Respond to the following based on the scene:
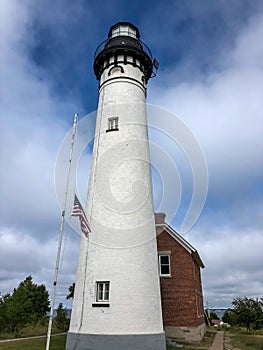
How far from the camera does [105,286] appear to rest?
11266 mm

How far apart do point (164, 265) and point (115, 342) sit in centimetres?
968

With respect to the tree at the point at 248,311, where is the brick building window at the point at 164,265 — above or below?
above

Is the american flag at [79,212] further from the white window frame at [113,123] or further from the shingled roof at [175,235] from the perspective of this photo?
the shingled roof at [175,235]

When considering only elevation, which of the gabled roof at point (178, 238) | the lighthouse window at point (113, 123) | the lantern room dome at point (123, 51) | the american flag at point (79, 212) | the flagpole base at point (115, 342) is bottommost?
the flagpole base at point (115, 342)

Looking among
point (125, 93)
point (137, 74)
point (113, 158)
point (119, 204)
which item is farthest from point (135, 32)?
point (119, 204)

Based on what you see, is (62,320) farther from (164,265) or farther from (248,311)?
(248,311)

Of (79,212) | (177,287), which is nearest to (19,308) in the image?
→ (177,287)

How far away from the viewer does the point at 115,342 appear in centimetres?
1025

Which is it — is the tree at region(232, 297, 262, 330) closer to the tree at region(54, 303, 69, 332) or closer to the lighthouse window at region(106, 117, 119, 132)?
the tree at region(54, 303, 69, 332)

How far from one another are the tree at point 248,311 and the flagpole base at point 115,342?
879 inches

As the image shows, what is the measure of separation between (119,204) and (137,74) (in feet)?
23.3

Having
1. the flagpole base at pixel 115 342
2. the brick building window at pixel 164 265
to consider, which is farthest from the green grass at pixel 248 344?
the flagpole base at pixel 115 342

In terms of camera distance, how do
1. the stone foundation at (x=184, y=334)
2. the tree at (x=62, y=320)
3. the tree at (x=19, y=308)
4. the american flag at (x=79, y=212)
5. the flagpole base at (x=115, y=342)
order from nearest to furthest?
the flagpole base at (x=115, y=342), the american flag at (x=79, y=212), the stone foundation at (x=184, y=334), the tree at (x=19, y=308), the tree at (x=62, y=320)

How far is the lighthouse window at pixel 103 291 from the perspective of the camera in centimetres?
1109
